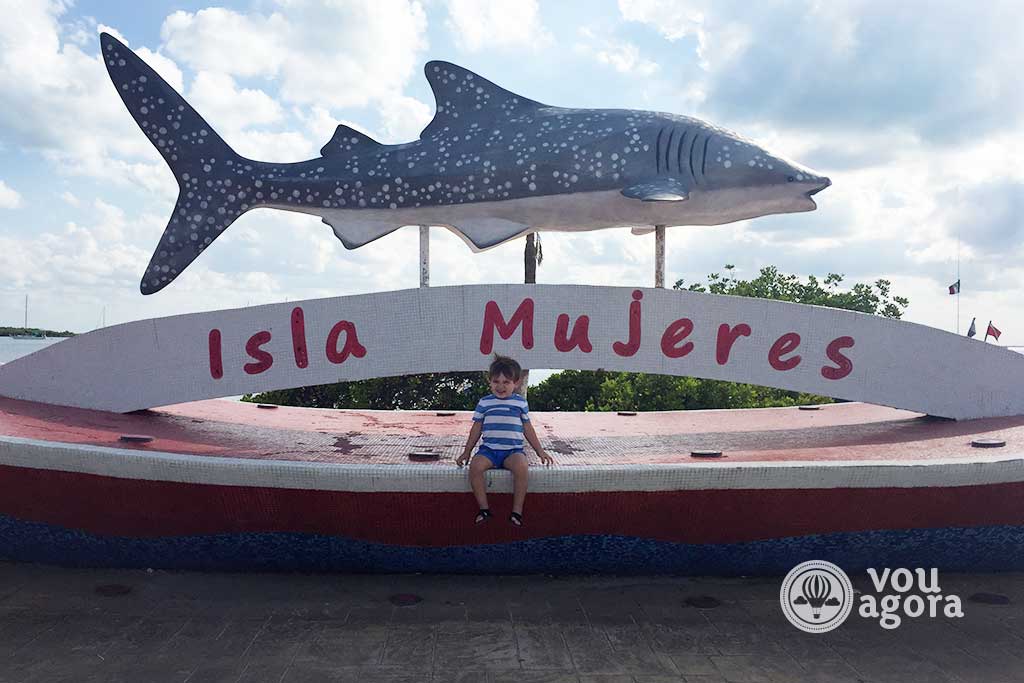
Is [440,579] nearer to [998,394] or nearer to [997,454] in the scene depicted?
[997,454]

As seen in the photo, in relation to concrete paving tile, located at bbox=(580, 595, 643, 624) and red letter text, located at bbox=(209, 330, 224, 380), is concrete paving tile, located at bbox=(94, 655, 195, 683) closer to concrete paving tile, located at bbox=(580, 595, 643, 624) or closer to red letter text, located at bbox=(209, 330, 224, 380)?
concrete paving tile, located at bbox=(580, 595, 643, 624)

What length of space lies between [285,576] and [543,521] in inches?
74.6

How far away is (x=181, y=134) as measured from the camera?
7090 mm

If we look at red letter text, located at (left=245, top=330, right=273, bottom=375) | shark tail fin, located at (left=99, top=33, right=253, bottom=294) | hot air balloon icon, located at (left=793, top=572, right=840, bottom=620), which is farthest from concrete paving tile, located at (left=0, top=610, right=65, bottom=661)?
hot air balloon icon, located at (left=793, top=572, right=840, bottom=620)

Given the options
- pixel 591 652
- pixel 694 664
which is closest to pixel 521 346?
pixel 591 652

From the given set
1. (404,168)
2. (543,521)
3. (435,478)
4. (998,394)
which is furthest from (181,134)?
(998,394)

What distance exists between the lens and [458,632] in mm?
4582

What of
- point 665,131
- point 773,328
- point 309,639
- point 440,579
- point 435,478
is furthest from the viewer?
point 665,131

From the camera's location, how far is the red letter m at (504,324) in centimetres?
664

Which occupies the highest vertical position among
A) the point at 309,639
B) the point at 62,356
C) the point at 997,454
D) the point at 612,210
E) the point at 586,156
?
the point at 586,156

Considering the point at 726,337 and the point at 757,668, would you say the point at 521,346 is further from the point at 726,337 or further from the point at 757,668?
the point at 757,668

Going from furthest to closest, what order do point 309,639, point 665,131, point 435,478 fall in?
1. point 665,131
2. point 435,478
3. point 309,639

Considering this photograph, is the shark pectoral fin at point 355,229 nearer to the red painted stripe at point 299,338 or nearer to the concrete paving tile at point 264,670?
the red painted stripe at point 299,338

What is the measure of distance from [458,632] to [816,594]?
8.21 ft
